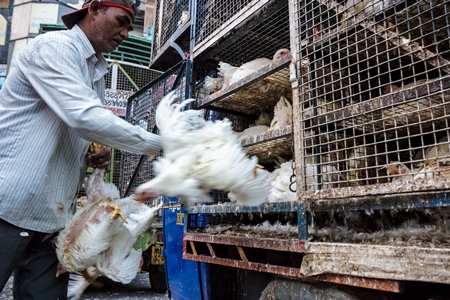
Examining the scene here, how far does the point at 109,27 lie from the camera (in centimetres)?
180

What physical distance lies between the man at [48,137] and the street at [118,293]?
375cm

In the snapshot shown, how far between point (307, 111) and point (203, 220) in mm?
1543

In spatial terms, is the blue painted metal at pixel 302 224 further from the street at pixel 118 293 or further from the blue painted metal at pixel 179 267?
the street at pixel 118 293

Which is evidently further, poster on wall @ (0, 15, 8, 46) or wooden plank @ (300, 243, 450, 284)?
poster on wall @ (0, 15, 8, 46)

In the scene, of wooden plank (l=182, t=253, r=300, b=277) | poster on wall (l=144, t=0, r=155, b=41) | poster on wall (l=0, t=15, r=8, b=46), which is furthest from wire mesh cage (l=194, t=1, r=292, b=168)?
poster on wall (l=0, t=15, r=8, b=46)

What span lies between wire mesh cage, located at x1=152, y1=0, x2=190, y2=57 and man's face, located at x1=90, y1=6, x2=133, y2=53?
7.66 ft

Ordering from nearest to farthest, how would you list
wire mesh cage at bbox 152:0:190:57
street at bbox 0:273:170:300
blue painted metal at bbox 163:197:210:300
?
blue painted metal at bbox 163:197:210:300 < wire mesh cage at bbox 152:0:190:57 < street at bbox 0:273:170:300

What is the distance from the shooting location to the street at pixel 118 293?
204 inches

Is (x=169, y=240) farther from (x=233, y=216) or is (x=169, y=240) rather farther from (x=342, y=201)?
(x=342, y=201)

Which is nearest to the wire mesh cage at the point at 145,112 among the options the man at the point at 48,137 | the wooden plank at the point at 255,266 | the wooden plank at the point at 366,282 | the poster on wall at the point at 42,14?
the wooden plank at the point at 255,266

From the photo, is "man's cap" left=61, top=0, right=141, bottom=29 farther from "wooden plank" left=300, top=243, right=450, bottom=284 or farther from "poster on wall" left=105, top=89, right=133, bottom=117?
"poster on wall" left=105, top=89, right=133, bottom=117

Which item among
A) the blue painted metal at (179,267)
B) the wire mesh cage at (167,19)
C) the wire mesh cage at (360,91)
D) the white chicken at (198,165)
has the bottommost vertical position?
the blue painted metal at (179,267)

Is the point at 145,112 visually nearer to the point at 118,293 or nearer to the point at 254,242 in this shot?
the point at 254,242

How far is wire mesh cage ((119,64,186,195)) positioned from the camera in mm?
3752
